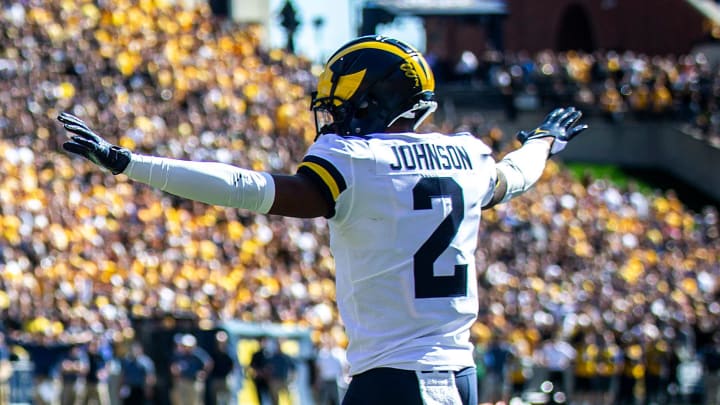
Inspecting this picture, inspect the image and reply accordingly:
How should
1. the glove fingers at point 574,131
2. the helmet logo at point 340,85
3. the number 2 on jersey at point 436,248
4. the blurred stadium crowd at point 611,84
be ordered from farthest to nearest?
the blurred stadium crowd at point 611,84
the glove fingers at point 574,131
the helmet logo at point 340,85
the number 2 on jersey at point 436,248

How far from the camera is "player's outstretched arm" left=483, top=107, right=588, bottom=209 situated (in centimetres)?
509

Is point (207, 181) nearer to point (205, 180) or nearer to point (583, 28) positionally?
point (205, 180)

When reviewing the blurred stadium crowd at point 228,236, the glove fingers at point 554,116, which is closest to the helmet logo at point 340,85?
the glove fingers at point 554,116

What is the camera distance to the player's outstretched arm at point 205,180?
A: 437cm

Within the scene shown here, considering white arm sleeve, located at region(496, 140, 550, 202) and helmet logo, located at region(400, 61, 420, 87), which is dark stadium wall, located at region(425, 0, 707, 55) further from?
helmet logo, located at region(400, 61, 420, 87)

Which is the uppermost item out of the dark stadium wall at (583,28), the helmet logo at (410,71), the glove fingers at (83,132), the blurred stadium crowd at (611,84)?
the dark stadium wall at (583,28)

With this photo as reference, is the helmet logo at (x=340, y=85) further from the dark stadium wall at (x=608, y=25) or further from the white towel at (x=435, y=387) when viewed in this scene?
the dark stadium wall at (x=608, y=25)

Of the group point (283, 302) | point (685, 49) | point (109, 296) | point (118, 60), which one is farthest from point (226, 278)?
point (685, 49)

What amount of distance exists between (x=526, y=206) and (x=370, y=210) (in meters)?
22.1

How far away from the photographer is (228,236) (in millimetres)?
21891

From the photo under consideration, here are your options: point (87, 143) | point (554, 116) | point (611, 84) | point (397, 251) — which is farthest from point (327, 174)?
point (611, 84)

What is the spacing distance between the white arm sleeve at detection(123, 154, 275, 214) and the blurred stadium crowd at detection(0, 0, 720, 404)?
12.8m

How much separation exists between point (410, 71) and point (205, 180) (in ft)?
2.46

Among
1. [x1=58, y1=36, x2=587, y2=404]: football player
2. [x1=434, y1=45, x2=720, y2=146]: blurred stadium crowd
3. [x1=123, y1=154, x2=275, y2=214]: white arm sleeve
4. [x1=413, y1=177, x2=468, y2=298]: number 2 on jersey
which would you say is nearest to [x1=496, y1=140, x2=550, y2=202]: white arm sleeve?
[x1=58, y1=36, x2=587, y2=404]: football player
